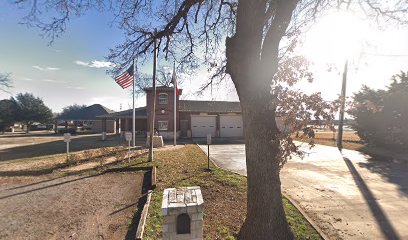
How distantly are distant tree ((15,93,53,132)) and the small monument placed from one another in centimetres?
5427

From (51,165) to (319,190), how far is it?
12.9 m

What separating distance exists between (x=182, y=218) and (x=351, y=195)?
655cm

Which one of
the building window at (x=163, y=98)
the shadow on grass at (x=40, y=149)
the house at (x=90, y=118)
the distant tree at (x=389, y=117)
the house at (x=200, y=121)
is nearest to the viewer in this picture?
the shadow on grass at (x=40, y=149)

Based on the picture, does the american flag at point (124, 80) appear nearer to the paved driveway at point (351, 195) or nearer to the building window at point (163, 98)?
the paved driveway at point (351, 195)

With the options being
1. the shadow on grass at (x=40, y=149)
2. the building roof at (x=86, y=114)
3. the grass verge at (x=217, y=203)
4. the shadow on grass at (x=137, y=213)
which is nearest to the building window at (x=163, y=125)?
the shadow on grass at (x=40, y=149)

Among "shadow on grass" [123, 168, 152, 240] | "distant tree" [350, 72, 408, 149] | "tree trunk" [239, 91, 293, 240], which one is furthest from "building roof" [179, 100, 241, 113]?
"tree trunk" [239, 91, 293, 240]

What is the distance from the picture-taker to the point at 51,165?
472 inches

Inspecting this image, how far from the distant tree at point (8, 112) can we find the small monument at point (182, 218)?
5442 cm

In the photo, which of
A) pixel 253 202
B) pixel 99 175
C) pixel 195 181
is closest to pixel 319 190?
pixel 195 181

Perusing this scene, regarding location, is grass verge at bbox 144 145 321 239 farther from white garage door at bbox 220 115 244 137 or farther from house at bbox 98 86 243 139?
white garage door at bbox 220 115 244 137

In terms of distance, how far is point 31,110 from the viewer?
4650 cm

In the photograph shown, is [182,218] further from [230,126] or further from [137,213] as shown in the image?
[230,126]

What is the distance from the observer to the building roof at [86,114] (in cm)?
4612

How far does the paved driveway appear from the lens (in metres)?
5.19
